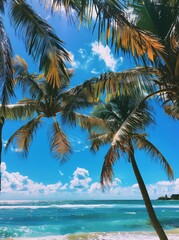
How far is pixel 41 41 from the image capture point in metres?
5.45

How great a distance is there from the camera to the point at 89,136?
11867 millimetres

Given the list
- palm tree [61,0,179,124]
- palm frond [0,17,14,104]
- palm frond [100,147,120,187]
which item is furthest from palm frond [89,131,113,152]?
palm frond [0,17,14,104]

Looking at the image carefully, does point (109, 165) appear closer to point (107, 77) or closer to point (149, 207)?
point (107, 77)

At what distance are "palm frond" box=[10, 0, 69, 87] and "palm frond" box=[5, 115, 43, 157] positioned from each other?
5.95 m

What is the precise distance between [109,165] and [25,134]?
18.1ft

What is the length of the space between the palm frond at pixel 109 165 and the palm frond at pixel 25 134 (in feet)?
15.5

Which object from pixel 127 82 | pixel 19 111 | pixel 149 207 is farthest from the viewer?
pixel 19 111

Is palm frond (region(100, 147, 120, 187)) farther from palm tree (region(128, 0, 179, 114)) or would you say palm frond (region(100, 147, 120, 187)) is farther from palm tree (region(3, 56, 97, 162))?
palm tree (region(3, 56, 97, 162))

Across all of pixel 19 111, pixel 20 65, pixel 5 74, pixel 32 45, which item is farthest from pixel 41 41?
pixel 20 65

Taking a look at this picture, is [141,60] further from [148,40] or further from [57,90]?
[57,90]

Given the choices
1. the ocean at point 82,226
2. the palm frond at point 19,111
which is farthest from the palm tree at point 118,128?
the ocean at point 82,226

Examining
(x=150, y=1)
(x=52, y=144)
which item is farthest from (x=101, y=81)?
(x=52, y=144)

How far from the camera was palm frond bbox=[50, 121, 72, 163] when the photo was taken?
1212 cm

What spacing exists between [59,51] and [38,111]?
6.03 metres
